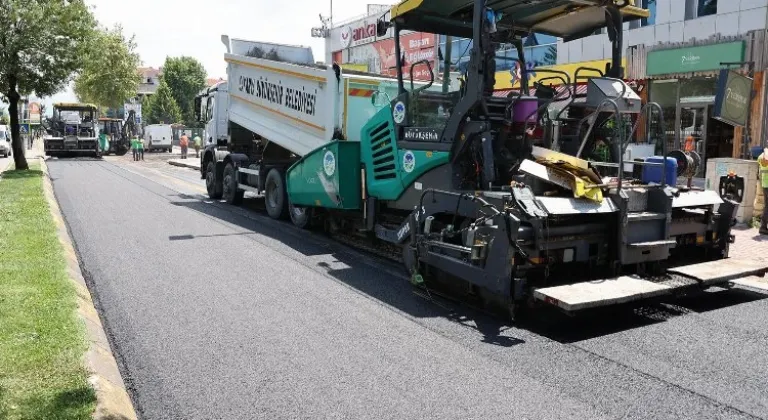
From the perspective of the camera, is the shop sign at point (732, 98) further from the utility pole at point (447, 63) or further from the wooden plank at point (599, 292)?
the wooden plank at point (599, 292)

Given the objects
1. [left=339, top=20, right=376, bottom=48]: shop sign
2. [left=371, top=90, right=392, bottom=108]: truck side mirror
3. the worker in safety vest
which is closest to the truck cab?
[left=371, top=90, right=392, bottom=108]: truck side mirror

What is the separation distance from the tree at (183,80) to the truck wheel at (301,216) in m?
76.5

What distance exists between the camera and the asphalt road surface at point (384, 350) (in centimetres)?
383

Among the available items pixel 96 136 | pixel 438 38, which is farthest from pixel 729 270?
pixel 96 136

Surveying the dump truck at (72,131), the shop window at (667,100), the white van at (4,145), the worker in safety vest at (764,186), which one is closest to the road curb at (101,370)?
the worker in safety vest at (764,186)

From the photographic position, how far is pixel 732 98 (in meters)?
11.7

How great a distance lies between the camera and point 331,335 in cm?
509

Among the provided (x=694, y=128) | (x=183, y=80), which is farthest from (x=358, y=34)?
(x=183, y=80)

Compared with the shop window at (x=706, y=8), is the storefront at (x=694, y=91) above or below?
below

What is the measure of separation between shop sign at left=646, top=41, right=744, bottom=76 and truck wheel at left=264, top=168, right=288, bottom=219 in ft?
38.5

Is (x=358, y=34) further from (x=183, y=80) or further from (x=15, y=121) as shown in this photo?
(x=183, y=80)

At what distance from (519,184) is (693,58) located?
13.7 m

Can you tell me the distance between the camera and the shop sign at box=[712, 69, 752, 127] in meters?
11.4

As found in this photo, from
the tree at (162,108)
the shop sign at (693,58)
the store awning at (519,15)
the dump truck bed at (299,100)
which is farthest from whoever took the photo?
the tree at (162,108)
